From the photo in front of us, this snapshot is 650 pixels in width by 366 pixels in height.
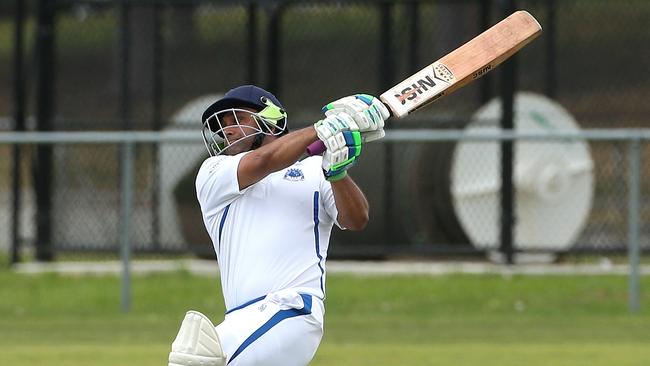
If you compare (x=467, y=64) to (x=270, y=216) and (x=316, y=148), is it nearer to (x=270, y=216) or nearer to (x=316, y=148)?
(x=316, y=148)

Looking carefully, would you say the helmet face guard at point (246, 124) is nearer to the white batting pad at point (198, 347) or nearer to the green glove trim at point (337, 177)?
the green glove trim at point (337, 177)

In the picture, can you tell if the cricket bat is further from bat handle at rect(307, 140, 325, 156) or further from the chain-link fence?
the chain-link fence

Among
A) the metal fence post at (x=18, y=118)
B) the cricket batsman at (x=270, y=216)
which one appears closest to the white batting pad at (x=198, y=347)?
the cricket batsman at (x=270, y=216)

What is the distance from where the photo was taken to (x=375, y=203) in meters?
15.1

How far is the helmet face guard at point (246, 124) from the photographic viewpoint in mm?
5969

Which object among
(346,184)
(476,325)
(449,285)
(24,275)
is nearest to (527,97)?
(449,285)

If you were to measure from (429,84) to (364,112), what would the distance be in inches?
19.1

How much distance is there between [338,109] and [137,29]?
34.2 feet

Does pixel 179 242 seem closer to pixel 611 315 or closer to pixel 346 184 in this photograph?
pixel 611 315

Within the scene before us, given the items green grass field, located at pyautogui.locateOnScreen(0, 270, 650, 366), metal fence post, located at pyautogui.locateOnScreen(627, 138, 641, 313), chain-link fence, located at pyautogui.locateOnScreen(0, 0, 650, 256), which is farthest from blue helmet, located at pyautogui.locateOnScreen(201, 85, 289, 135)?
chain-link fence, located at pyautogui.locateOnScreen(0, 0, 650, 256)

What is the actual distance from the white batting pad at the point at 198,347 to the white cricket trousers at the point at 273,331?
0.09m

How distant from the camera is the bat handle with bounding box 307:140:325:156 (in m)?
5.72

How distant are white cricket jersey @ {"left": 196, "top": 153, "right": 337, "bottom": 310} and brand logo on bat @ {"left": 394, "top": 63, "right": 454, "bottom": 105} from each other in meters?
0.49

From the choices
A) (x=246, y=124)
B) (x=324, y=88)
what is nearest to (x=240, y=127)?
(x=246, y=124)
